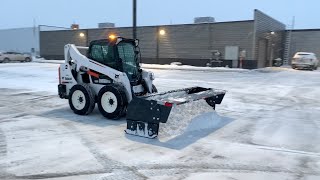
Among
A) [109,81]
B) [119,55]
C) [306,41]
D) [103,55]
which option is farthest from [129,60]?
[306,41]

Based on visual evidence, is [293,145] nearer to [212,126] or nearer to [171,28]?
[212,126]

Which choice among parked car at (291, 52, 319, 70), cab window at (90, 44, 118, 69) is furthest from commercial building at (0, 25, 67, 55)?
cab window at (90, 44, 118, 69)

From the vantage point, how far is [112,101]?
8.85 m

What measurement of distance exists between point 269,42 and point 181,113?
99.0 ft

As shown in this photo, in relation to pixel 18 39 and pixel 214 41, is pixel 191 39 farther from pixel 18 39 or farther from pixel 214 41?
pixel 18 39

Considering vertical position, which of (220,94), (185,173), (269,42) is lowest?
(185,173)

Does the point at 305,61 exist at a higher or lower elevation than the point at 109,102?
higher

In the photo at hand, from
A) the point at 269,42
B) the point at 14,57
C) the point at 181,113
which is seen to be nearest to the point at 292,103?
the point at 181,113

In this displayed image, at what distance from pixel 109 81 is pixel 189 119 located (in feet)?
8.21

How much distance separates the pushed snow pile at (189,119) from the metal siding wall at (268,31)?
2390cm

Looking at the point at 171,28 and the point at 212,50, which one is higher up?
the point at 171,28

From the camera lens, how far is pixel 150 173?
17.5ft

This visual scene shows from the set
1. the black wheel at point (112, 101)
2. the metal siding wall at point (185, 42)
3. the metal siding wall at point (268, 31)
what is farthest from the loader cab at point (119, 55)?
the metal siding wall at point (185, 42)

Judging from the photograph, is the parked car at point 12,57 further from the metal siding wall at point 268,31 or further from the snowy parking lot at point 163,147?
the snowy parking lot at point 163,147
